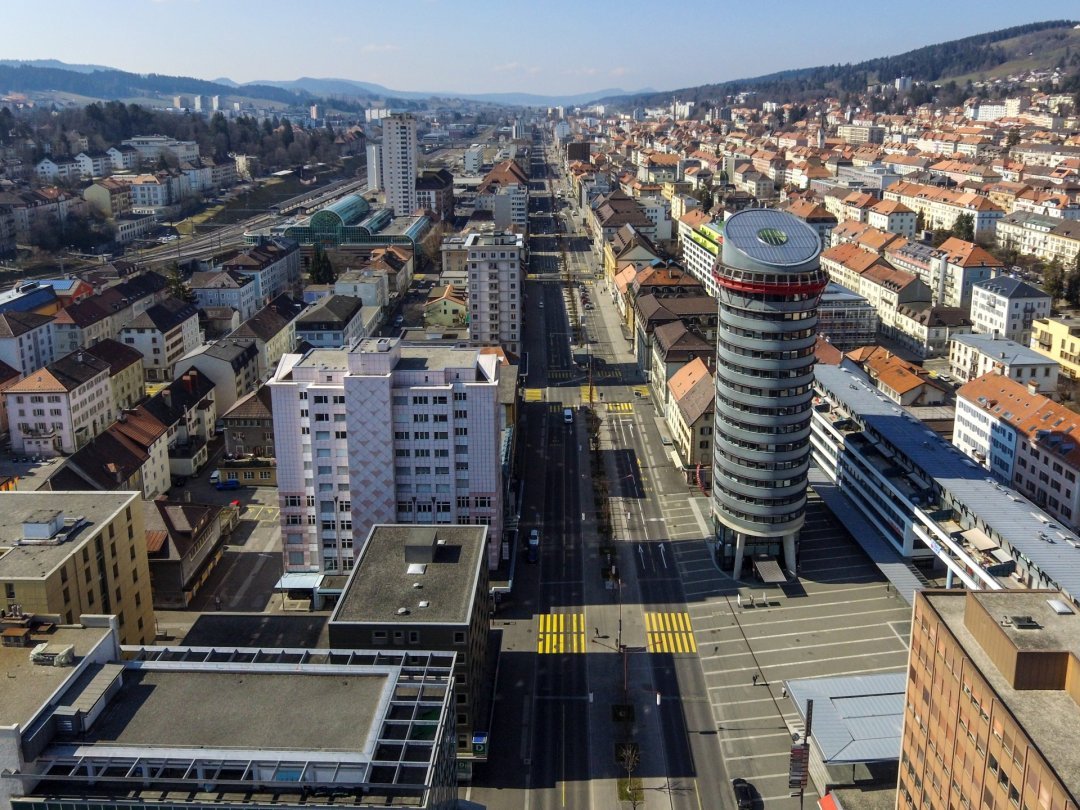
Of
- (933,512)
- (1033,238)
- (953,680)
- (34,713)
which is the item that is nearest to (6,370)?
(34,713)

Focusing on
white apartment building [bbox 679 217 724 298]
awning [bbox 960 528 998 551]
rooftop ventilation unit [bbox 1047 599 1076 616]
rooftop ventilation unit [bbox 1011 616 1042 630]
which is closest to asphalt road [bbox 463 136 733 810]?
rooftop ventilation unit [bbox 1011 616 1042 630]

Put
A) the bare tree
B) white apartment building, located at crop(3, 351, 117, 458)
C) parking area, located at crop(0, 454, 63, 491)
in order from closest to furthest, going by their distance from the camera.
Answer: the bare tree < parking area, located at crop(0, 454, 63, 491) < white apartment building, located at crop(3, 351, 117, 458)

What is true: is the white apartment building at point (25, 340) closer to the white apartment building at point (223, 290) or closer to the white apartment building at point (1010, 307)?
the white apartment building at point (223, 290)

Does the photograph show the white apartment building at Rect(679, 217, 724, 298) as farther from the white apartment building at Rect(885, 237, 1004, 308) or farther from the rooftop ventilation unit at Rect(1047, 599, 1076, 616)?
the rooftop ventilation unit at Rect(1047, 599, 1076, 616)

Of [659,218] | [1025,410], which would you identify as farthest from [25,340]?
[659,218]

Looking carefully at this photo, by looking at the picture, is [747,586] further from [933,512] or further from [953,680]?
[953,680]

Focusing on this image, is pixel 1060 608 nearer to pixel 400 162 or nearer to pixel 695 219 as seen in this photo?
pixel 695 219

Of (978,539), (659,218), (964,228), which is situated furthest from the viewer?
(659,218)
